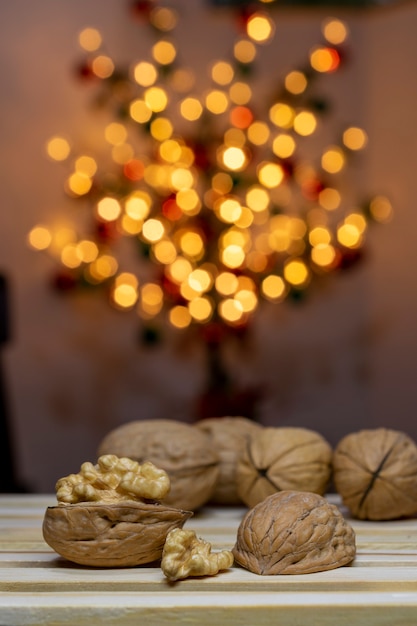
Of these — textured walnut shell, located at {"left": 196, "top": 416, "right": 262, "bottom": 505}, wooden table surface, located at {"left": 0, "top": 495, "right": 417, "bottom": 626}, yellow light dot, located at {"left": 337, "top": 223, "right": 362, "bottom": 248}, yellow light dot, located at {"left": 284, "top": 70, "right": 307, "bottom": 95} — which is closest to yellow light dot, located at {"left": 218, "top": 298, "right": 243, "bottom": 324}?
yellow light dot, located at {"left": 337, "top": 223, "right": 362, "bottom": 248}

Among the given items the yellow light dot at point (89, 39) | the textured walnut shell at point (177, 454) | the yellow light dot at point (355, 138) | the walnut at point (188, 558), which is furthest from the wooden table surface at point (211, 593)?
the yellow light dot at point (89, 39)

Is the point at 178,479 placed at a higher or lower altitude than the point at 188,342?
higher

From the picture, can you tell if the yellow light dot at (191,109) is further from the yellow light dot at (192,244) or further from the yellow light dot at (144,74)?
the yellow light dot at (192,244)

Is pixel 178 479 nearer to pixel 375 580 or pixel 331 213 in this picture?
pixel 375 580

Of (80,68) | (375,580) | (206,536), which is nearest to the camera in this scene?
(375,580)

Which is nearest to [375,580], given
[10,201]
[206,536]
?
[206,536]

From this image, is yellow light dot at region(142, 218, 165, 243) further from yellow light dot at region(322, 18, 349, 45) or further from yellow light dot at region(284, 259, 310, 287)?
yellow light dot at region(322, 18, 349, 45)

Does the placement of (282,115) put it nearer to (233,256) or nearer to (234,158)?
(234,158)
